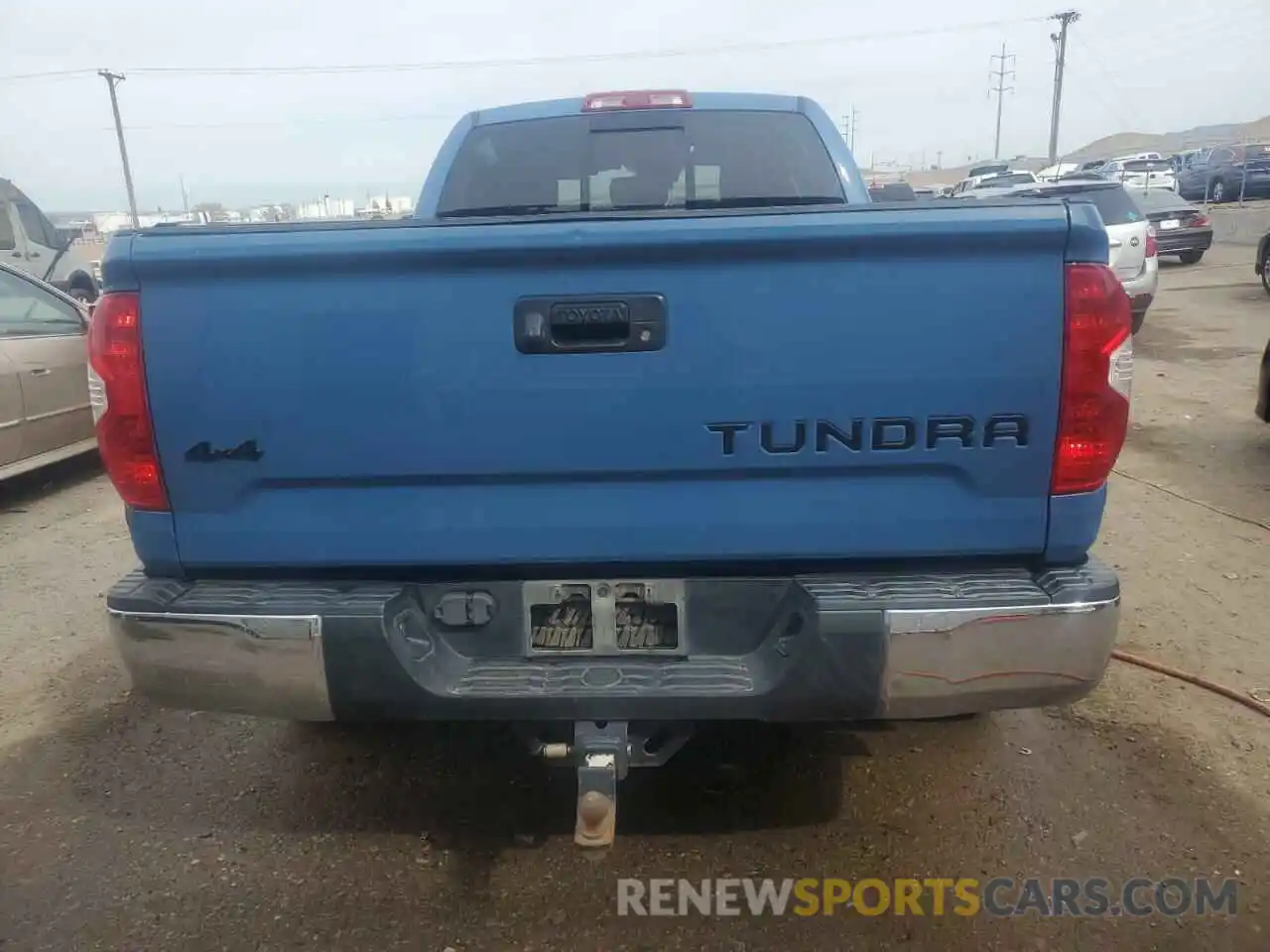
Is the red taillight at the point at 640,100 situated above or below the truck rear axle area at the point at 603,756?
above

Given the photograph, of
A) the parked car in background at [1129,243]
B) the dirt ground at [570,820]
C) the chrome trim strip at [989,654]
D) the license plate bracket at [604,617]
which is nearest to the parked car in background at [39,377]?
the dirt ground at [570,820]

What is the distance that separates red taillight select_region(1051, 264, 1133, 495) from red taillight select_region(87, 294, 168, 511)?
2.07m

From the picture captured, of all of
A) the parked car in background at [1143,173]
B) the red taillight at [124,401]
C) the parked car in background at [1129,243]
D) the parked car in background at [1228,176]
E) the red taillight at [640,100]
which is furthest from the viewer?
the parked car in background at [1143,173]

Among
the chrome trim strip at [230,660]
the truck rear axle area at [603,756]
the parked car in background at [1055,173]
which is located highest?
the parked car in background at [1055,173]

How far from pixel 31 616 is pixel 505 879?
10.6ft

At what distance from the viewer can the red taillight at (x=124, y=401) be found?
7.29 ft

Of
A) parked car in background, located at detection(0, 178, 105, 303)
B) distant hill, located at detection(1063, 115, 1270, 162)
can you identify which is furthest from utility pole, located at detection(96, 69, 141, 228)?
distant hill, located at detection(1063, 115, 1270, 162)

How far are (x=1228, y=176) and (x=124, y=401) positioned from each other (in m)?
37.1

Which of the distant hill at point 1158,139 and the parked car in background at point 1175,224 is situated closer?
the parked car in background at point 1175,224

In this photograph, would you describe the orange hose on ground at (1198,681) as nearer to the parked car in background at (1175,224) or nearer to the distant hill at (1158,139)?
the parked car in background at (1175,224)

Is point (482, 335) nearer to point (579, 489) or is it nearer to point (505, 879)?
point (579, 489)

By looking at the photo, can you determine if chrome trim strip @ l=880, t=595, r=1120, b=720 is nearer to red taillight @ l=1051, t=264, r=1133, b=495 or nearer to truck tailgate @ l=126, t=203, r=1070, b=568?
truck tailgate @ l=126, t=203, r=1070, b=568

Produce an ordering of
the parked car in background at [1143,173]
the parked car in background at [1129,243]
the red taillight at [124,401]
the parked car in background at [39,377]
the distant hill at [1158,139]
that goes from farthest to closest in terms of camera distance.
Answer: the distant hill at [1158,139], the parked car in background at [1143,173], the parked car in background at [1129,243], the parked car in background at [39,377], the red taillight at [124,401]

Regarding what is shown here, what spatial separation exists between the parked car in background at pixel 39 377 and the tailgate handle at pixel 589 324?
17.8ft
